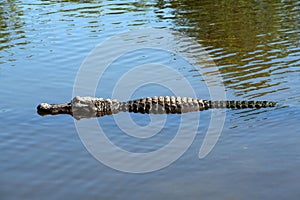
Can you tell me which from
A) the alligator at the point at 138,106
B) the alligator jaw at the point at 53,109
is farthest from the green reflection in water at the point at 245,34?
the alligator jaw at the point at 53,109

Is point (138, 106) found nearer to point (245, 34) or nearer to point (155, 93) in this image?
point (155, 93)

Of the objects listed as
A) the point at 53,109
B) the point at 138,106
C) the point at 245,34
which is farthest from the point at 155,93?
the point at 245,34

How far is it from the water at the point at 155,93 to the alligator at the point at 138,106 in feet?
0.74

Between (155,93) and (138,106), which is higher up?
(138,106)

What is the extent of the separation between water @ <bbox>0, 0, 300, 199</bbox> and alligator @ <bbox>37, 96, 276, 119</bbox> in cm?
22

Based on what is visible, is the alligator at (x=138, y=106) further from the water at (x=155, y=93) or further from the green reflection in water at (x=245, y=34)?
the green reflection in water at (x=245, y=34)

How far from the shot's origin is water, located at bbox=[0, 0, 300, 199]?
7.68 m

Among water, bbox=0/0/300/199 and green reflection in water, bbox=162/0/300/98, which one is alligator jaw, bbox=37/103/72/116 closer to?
water, bbox=0/0/300/199

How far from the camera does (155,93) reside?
11.9 m

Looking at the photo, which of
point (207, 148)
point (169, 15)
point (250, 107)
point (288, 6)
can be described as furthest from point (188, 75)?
point (288, 6)

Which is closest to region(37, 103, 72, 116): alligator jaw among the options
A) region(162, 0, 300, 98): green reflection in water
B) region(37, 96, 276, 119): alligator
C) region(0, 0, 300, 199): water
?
region(37, 96, 276, 119): alligator

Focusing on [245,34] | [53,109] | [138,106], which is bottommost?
[245,34]

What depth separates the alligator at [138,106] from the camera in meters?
10.7

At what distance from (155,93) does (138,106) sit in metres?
1.07
